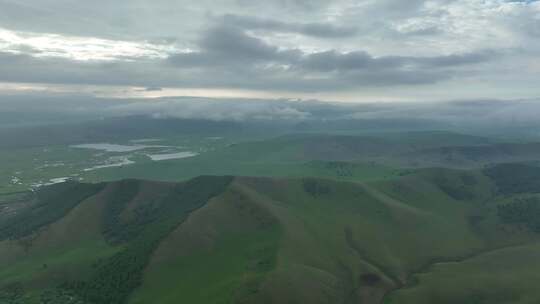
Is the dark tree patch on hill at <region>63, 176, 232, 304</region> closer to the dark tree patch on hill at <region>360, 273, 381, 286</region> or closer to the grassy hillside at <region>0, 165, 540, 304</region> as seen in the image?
the grassy hillside at <region>0, 165, 540, 304</region>

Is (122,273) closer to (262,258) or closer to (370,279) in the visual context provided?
(262,258)

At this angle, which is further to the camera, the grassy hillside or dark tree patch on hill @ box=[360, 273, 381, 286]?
dark tree patch on hill @ box=[360, 273, 381, 286]

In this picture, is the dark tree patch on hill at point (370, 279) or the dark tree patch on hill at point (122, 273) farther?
the dark tree patch on hill at point (370, 279)

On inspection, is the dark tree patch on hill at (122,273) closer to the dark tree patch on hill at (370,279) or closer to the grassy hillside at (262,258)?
the grassy hillside at (262,258)

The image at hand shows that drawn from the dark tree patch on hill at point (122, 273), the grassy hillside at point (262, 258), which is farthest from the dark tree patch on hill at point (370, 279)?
the dark tree patch on hill at point (122, 273)

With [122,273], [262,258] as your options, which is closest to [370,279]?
[262,258]

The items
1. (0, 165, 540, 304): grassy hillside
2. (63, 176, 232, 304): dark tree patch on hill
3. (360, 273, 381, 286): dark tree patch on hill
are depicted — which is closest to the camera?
(0, 165, 540, 304): grassy hillside

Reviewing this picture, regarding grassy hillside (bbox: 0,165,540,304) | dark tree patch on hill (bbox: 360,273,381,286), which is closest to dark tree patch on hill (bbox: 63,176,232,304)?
grassy hillside (bbox: 0,165,540,304)

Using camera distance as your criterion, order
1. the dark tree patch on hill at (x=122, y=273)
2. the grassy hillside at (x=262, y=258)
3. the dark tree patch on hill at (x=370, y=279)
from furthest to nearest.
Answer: the dark tree patch on hill at (x=370, y=279), the dark tree patch on hill at (x=122, y=273), the grassy hillside at (x=262, y=258)
